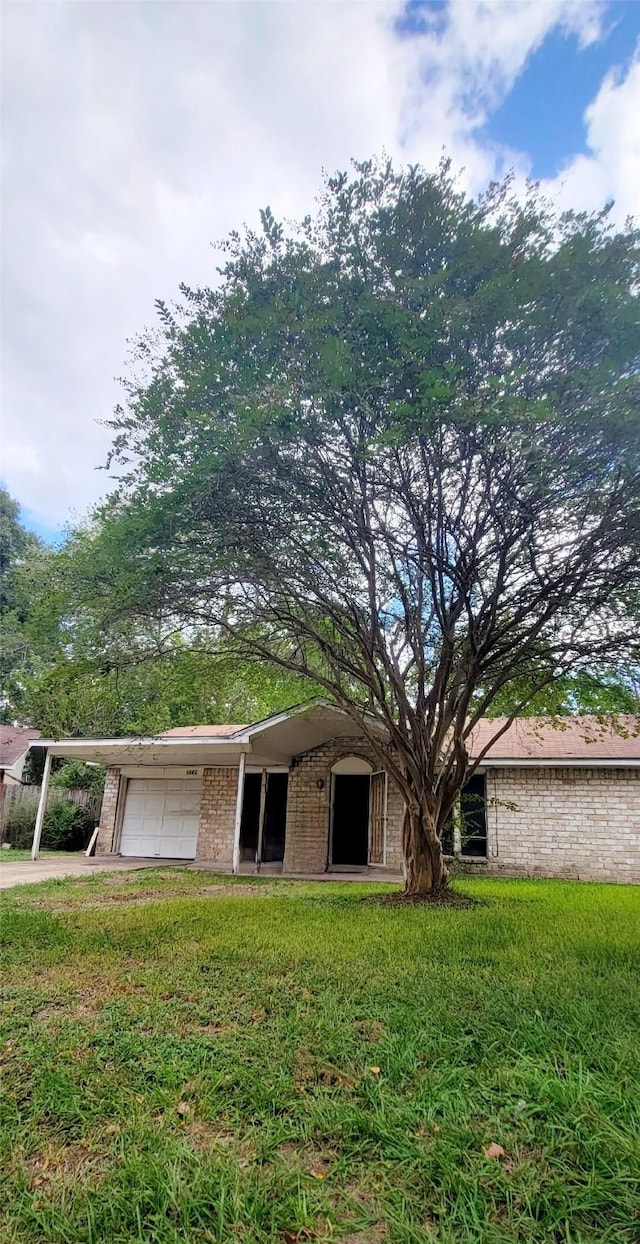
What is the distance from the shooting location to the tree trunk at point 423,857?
822 centimetres

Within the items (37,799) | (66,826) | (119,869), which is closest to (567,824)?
(119,869)

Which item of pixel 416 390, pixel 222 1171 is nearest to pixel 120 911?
pixel 222 1171

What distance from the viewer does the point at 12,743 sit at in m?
18.4

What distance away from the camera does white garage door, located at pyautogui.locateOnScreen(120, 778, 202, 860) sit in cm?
1515

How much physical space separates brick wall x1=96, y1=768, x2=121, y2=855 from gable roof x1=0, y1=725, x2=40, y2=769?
2975mm

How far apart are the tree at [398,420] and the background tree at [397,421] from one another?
21mm

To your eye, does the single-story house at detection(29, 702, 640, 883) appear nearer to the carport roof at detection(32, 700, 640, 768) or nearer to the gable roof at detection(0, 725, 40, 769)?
the carport roof at detection(32, 700, 640, 768)

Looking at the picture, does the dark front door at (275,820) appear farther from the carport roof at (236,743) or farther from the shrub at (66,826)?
the shrub at (66,826)

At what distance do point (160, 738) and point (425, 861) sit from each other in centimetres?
624

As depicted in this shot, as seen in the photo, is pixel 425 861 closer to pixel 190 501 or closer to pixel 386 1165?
pixel 190 501

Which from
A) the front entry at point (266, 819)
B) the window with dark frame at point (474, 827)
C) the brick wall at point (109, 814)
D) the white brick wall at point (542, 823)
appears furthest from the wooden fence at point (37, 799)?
the window with dark frame at point (474, 827)

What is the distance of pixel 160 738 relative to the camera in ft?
41.1

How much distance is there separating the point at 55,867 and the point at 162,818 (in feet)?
11.9

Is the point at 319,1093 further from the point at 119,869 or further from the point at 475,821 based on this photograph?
the point at 475,821
